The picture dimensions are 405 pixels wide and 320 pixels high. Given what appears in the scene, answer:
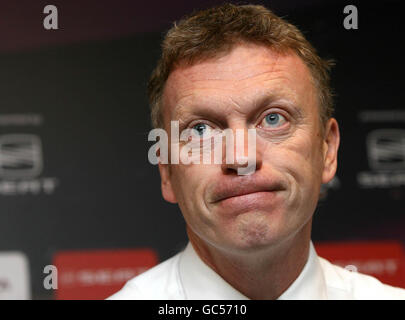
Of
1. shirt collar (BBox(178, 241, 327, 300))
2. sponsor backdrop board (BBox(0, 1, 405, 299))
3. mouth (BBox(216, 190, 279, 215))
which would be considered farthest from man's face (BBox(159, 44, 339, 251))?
sponsor backdrop board (BBox(0, 1, 405, 299))

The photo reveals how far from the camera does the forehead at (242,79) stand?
3.57 ft

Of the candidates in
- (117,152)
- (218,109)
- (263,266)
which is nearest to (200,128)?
(218,109)

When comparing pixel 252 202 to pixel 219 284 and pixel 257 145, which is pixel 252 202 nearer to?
pixel 257 145

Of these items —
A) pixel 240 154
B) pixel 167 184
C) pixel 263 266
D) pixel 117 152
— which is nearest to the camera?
pixel 240 154

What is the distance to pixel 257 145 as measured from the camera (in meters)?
1.07

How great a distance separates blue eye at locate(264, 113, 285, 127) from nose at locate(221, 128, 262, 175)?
54mm

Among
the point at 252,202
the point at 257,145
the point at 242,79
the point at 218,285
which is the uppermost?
the point at 242,79

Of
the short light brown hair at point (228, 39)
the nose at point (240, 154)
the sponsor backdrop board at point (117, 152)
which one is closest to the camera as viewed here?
the nose at point (240, 154)

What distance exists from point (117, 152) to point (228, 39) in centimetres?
75

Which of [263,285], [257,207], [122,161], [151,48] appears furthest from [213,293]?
[151,48]

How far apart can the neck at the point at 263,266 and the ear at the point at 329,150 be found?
12 cm

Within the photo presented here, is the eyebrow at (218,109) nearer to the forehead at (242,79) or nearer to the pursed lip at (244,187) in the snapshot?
the forehead at (242,79)

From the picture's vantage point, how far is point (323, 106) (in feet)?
4.01

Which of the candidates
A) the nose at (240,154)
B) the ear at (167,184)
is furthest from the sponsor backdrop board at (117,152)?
the nose at (240,154)
